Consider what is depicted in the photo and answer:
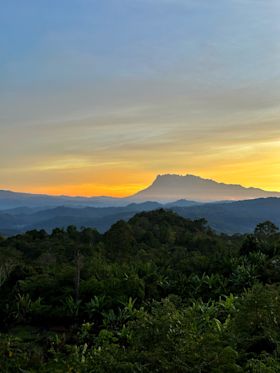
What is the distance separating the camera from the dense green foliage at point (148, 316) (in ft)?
13.3

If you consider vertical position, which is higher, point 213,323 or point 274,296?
point 274,296

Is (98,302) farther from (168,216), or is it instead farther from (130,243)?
(168,216)

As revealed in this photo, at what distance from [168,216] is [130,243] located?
56.5 feet

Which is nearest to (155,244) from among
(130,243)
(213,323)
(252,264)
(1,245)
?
(130,243)

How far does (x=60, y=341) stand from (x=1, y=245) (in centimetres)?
3480

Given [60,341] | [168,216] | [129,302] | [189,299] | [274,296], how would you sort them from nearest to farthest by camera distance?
1. [274,296]
2. [60,341]
3. [129,302]
4. [189,299]
5. [168,216]

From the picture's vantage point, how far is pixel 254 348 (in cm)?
521

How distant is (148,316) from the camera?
462cm

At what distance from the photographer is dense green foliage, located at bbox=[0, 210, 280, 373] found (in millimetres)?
4047

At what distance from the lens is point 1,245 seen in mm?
40062

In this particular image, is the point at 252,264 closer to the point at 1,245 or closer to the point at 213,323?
the point at 213,323

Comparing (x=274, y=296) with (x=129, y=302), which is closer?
(x=274, y=296)

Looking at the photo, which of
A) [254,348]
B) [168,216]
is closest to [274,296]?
[254,348]

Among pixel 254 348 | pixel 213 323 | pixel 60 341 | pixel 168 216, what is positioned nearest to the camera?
pixel 254 348
